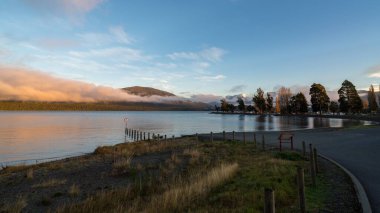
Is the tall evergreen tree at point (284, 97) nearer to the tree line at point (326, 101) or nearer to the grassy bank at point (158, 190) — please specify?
the tree line at point (326, 101)

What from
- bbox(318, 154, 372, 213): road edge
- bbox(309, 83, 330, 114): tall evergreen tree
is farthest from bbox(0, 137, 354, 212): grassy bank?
bbox(309, 83, 330, 114): tall evergreen tree

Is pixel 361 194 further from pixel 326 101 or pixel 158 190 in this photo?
pixel 326 101

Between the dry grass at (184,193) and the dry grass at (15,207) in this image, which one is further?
the dry grass at (15,207)

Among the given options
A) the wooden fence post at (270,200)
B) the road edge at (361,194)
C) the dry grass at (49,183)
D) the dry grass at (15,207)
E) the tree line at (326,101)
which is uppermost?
the tree line at (326,101)

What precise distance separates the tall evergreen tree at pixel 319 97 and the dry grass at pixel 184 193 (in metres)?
108

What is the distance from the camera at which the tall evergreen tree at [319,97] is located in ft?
358

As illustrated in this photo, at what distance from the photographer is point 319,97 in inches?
4363

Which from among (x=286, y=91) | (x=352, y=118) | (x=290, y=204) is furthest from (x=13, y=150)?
(x=286, y=91)

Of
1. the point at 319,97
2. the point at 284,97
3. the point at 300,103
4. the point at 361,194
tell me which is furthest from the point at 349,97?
the point at 361,194

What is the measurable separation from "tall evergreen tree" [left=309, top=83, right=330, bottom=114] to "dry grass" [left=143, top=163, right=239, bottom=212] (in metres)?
108

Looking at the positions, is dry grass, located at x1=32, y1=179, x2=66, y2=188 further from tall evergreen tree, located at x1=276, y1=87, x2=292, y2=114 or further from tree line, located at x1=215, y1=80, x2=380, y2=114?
tall evergreen tree, located at x1=276, y1=87, x2=292, y2=114

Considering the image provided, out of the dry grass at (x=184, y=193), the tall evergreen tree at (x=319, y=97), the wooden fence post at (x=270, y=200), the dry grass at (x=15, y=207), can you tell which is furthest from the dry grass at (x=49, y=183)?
the tall evergreen tree at (x=319, y=97)

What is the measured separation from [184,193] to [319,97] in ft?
370

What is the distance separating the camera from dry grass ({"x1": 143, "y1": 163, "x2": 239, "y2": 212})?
345 inches
